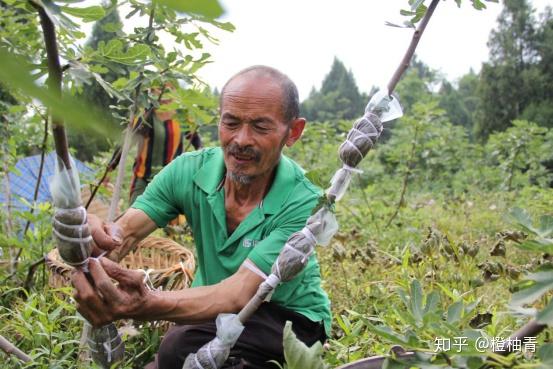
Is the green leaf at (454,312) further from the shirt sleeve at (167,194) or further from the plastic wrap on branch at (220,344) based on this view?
the shirt sleeve at (167,194)

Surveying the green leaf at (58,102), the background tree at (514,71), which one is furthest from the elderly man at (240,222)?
the background tree at (514,71)

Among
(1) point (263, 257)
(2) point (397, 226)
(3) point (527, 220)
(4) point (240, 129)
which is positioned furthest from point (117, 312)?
(2) point (397, 226)

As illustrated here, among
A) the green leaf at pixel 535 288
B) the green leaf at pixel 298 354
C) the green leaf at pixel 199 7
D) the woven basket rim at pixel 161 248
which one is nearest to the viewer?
the green leaf at pixel 199 7

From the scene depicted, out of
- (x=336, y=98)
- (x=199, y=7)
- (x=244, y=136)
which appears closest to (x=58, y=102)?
(x=199, y=7)

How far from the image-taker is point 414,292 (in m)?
1.05

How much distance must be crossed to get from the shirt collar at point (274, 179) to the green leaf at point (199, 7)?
1558mm

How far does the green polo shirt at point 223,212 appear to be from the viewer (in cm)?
177

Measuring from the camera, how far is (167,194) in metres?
1.93

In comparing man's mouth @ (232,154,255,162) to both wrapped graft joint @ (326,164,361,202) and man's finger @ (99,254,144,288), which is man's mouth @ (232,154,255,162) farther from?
man's finger @ (99,254,144,288)

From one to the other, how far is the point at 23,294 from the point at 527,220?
2145 mm

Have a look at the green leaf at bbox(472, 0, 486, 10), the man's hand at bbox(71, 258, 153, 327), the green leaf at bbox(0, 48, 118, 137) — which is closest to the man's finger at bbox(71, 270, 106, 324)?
the man's hand at bbox(71, 258, 153, 327)

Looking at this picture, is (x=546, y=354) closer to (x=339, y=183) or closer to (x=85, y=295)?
(x=339, y=183)

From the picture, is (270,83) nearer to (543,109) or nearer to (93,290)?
(93,290)

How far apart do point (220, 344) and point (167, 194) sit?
2.30 ft
